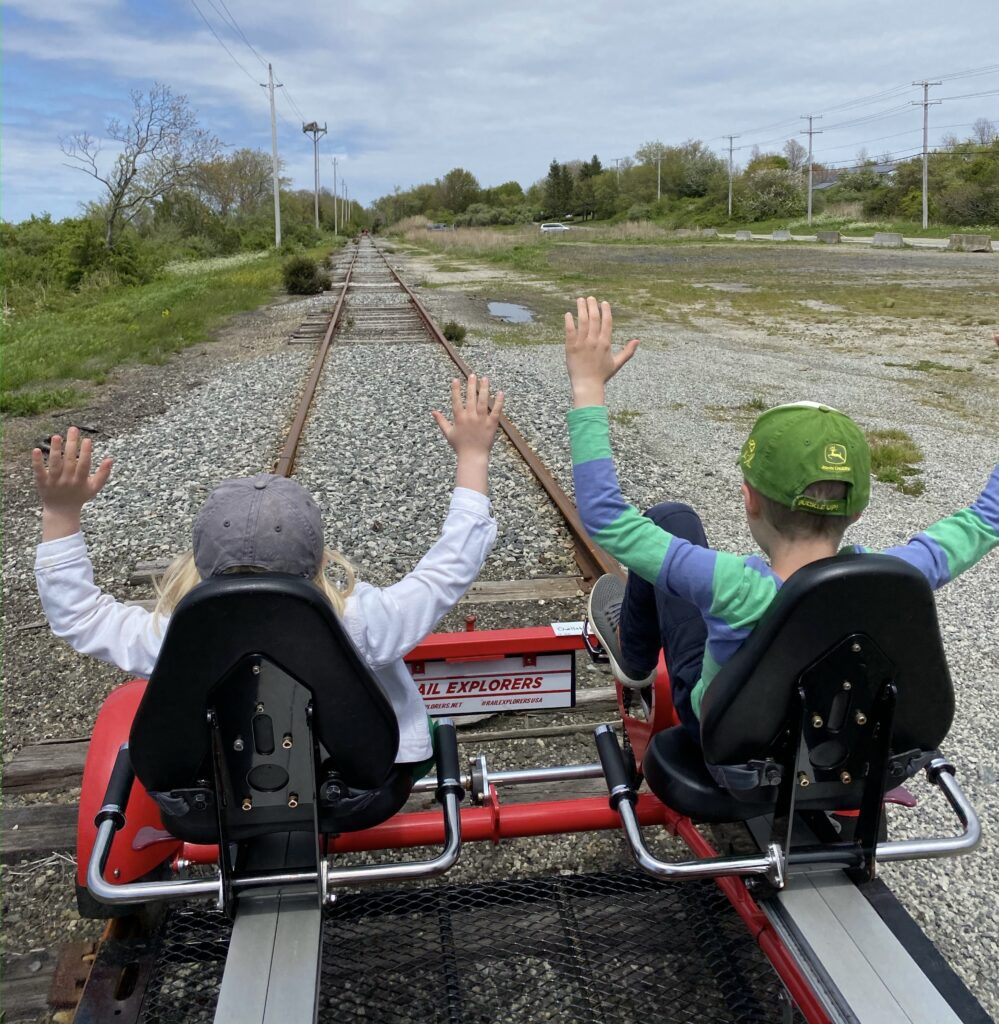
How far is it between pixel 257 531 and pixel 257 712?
0.34 metres

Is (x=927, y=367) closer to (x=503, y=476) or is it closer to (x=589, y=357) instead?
(x=503, y=476)

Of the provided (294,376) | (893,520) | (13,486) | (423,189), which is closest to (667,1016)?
(893,520)

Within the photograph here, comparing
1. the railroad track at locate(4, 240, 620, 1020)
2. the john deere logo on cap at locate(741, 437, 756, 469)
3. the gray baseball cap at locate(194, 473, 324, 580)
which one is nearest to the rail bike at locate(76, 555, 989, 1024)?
the gray baseball cap at locate(194, 473, 324, 580)

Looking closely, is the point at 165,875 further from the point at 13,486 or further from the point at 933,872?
the point at 13,486

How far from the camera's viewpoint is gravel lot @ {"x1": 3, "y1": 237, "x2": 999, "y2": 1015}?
2715mm

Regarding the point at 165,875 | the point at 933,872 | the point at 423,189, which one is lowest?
the point at 933,872

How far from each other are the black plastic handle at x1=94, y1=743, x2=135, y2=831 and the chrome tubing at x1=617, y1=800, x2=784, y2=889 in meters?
1.06

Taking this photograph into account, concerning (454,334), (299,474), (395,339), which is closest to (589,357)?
(299,474)

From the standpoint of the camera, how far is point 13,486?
22.0 feet

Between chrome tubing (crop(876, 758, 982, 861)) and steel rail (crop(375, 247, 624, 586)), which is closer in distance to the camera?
chrome tubing (crop(876, 758, 982, 861))

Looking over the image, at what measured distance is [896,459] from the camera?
711 cm

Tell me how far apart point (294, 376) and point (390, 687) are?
891 cm

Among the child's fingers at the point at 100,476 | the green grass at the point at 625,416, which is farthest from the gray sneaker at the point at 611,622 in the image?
the green grass at the point at 625,416

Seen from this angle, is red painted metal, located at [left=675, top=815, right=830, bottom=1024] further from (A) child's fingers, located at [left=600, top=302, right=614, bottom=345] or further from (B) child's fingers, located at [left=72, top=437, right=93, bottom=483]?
(B) child's fingers, located at [left=72, top=437, right=93, bottom=483]
